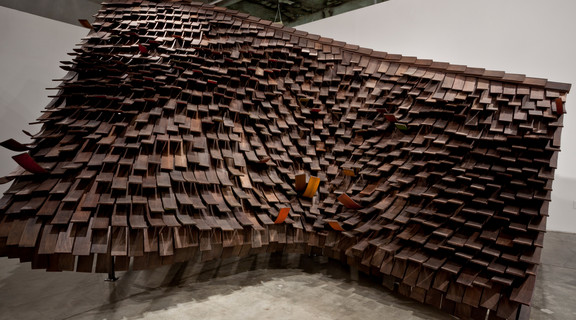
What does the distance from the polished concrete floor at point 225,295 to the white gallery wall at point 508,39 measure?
1284 millimetres


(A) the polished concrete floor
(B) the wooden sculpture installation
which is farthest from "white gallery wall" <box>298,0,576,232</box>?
(B) the wooden sculpture installation

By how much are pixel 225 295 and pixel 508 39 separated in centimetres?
376

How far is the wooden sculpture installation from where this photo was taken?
7.01ft

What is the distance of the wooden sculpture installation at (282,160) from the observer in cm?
214

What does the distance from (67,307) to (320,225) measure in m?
1.78

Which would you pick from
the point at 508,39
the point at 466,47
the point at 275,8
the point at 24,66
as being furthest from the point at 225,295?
the point at 275,8

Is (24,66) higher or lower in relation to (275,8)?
lower

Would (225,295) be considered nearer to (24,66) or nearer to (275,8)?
(24,66)

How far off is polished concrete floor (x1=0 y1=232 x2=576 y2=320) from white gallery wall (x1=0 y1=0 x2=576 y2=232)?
1431mm

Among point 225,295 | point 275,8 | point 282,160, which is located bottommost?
point 225,295

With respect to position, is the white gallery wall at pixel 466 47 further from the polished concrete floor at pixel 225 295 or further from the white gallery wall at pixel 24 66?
the polished concrete floor at pixel 225 295

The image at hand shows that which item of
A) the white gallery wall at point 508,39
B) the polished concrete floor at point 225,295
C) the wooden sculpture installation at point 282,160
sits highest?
the white gallery wall at point 508,39

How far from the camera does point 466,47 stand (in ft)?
13.1

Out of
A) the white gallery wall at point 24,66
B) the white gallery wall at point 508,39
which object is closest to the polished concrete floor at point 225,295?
the white gallery wall at point 508,39
